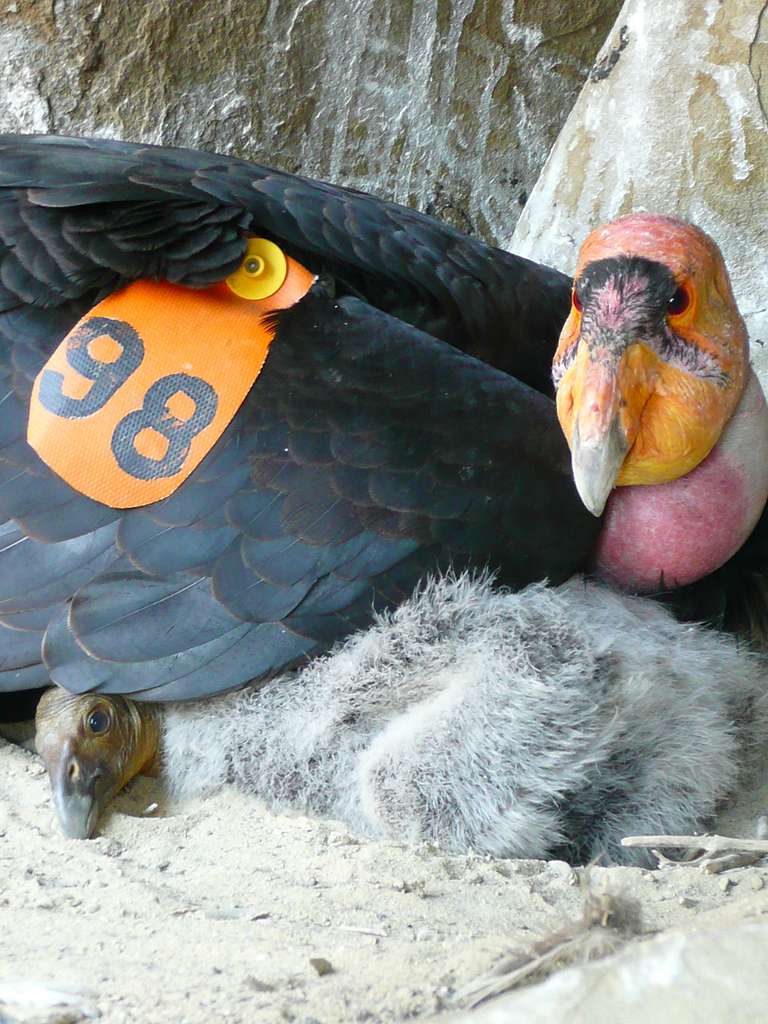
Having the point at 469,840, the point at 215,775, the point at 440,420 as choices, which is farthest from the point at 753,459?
the point at 215,775

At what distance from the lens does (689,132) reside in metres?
3.08

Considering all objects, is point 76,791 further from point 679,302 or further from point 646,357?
point 679,302

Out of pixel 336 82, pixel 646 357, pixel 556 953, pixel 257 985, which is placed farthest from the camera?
pixel 336 82

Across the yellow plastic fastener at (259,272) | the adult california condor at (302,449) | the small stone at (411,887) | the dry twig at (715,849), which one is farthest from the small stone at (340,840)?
the yellow plastic fastener at (259,272)

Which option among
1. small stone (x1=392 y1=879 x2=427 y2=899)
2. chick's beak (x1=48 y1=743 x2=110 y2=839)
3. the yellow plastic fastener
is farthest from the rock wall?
small stone (x1=392 y1=879 x2=427 y2=899)

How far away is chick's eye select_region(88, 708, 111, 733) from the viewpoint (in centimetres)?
209

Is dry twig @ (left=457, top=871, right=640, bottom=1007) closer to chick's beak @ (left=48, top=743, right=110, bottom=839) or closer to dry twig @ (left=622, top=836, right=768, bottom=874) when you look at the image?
dry twig @ (left=622, top=836, right=768, bottom=874)

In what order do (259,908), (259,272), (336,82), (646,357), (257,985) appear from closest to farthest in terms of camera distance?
(257,985) → (259,908) → (646,357) → (259,272) → (336,82)

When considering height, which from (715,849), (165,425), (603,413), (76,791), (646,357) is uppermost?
(646,357)

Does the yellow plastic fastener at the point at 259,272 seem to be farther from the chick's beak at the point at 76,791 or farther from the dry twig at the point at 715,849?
the dry twig at the point at 715,849

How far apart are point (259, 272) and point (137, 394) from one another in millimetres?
290

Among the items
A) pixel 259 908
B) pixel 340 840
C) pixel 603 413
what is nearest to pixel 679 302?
pixel 603 413

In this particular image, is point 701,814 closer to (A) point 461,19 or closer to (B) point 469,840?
(B) point 469,840

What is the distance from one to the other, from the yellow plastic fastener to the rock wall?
1.09 metres
